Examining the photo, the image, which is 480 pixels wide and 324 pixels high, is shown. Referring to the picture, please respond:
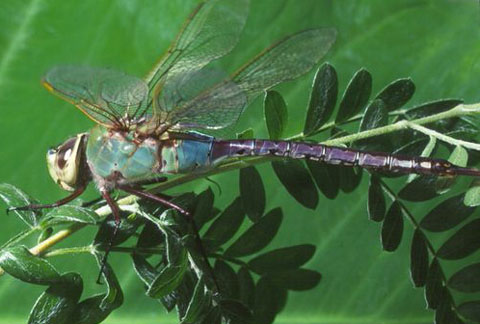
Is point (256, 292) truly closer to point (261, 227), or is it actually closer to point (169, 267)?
point (261, 227)

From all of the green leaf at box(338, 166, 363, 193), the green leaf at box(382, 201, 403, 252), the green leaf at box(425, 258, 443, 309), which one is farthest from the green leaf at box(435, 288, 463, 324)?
the green leaf at box(338, 166, 363, 193)

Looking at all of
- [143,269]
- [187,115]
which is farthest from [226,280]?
[187,115]

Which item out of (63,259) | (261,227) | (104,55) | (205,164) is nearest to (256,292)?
(261,227)

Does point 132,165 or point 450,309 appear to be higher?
point 132,165

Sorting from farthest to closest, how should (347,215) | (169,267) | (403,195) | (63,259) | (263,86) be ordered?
(347,215), (63,259), (263,86), (403,195), (169,267)

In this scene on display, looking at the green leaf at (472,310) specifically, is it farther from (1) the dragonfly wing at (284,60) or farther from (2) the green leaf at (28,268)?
(2) the green leaf at (28,268)

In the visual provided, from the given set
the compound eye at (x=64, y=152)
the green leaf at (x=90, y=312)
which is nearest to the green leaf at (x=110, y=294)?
the green leaf at (x=90, y=312)

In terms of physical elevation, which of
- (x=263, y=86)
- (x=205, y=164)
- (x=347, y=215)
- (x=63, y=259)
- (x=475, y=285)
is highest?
(x=263, y=86)
